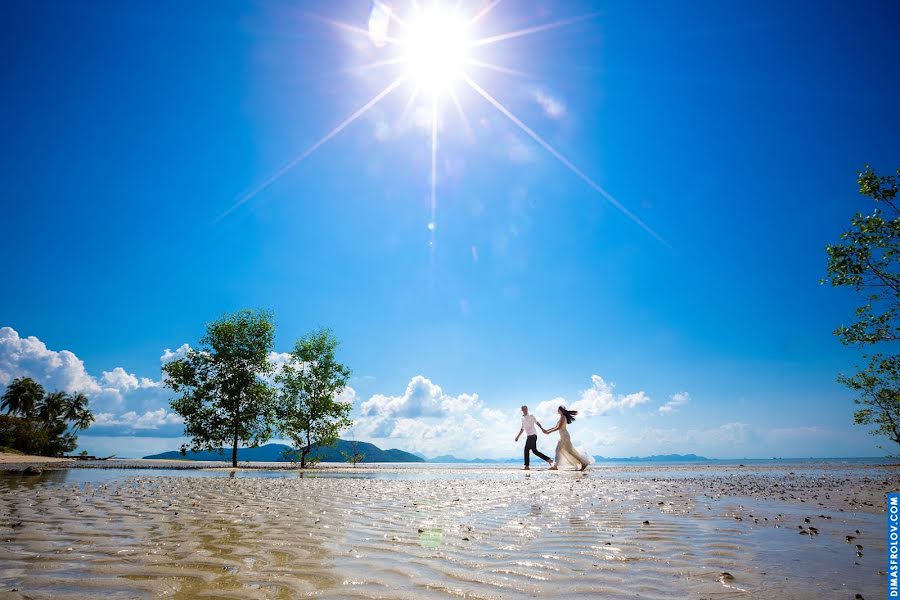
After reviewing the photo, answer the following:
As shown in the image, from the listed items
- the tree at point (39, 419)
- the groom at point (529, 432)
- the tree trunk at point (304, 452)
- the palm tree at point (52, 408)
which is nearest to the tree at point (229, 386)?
the tree trunk at point (304, 452)

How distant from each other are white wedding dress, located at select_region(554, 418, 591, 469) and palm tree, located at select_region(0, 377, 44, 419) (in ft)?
434

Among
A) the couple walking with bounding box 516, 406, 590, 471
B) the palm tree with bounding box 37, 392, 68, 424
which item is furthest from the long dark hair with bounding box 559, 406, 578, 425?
the palm tree with bounding box 37, 392, 68, 424

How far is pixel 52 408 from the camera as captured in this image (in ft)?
350

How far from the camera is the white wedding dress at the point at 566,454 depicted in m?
23.8

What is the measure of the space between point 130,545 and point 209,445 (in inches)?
1378

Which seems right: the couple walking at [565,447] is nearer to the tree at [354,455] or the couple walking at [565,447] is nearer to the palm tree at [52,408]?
the tree at [354,455]

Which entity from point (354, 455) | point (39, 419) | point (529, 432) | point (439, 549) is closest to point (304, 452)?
point (354, 455)

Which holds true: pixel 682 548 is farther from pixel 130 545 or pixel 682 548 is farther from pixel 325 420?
pixel 325 420

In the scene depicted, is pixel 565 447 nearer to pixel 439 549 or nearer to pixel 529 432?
pixel 529 432

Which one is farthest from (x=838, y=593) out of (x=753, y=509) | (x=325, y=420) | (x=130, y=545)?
(x=325, y=420)

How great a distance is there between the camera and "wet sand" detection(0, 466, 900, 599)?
3.94 metres

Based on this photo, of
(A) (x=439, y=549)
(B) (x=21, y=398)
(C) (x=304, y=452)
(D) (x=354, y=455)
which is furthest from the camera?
(B) (x=21, y=398)

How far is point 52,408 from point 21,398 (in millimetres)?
7600

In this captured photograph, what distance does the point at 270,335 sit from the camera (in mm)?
38562
